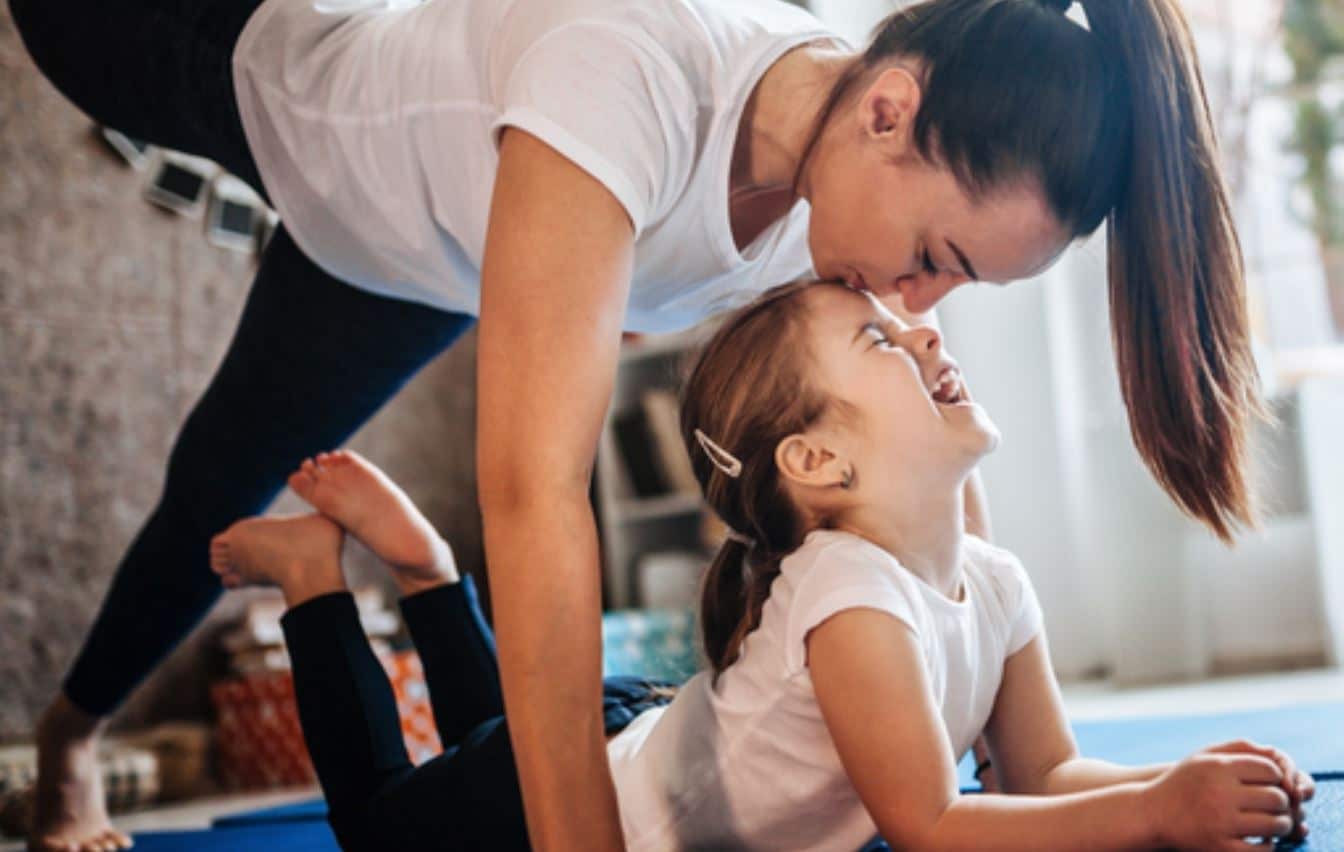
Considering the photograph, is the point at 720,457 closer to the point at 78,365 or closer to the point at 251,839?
the point at 251,839

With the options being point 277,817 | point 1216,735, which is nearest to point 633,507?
point 277,817

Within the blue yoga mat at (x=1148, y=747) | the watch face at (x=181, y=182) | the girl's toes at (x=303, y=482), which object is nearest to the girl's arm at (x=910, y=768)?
the blue yoga mat at (x=1148, y=747)

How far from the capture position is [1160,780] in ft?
3.05

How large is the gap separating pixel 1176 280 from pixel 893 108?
0.26 m

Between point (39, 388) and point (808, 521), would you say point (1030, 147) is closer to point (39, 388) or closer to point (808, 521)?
point (808, 521)

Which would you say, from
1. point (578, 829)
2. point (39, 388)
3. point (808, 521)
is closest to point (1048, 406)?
point (39, 388)

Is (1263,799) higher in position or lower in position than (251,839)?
higher

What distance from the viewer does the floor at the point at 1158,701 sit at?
Answer: 262 cm

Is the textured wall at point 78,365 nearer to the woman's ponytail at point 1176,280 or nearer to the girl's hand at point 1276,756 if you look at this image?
the woman's ponytail at point 1176,280

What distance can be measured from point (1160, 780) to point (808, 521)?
37 cm

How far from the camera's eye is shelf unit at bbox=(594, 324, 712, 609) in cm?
390

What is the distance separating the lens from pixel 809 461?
3.86ft

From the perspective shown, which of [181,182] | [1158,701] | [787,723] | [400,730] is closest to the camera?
[787,723]

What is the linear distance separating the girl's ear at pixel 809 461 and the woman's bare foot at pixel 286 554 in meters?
0.49
